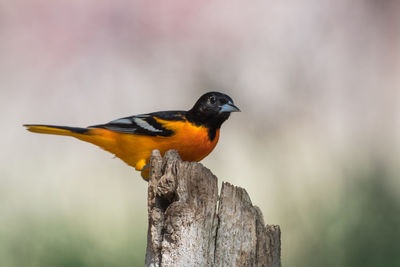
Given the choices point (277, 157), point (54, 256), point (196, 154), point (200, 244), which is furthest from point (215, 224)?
point (277, 157)

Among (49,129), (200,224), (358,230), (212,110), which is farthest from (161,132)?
(358,230)

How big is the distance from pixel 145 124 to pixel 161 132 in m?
0.21

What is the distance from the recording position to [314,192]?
5883mm

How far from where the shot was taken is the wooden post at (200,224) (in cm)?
266

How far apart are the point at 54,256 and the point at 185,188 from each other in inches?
122

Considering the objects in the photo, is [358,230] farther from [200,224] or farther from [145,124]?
[200,224]

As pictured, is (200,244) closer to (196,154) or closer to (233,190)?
(233,190)

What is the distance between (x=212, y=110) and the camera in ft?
14.3

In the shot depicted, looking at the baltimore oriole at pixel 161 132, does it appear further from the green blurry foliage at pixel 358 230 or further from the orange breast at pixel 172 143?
the green blurry foliage at pixel 358 230

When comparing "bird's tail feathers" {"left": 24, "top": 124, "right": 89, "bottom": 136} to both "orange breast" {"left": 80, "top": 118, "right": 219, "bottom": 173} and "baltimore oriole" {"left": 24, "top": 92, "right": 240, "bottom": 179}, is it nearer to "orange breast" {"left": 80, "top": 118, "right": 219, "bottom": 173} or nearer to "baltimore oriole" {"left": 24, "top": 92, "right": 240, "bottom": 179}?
"baltimore oriole" {"left": 24, "top": 92, "right": 240, "bottom": 179}

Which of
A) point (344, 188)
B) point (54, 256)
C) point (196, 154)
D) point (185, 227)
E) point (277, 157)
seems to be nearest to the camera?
point (185, 227)

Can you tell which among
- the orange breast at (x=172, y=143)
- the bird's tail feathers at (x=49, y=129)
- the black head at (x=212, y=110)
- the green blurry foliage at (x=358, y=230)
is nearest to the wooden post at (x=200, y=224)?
the orange breast at (x=172, y=143)

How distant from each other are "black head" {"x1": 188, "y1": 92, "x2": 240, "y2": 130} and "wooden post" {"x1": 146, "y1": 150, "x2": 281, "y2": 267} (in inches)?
60.3

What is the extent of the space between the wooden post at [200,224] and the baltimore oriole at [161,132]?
1.35 m
